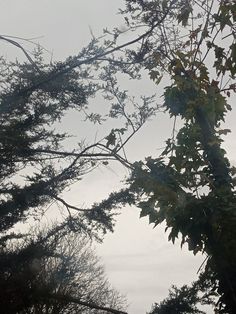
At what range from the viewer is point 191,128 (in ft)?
19.7

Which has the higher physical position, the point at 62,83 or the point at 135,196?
the point at 62,83

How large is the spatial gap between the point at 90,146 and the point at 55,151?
1.11 metres

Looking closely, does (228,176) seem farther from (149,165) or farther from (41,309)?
(41,309)

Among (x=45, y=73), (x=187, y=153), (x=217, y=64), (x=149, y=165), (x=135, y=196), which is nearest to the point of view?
(x=217, y=64)

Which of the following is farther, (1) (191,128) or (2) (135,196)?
(2) (135,196)

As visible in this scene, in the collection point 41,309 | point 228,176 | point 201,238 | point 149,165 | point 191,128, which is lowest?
point 41,309

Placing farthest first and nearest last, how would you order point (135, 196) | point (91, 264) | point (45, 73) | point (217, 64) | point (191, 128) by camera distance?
point (91, 264) → point (135, 196) → point (45, 73) → point (191, 128) → point (217, 64)

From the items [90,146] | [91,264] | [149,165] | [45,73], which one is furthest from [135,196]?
[91,264]

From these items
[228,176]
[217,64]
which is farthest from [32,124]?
[217,64]

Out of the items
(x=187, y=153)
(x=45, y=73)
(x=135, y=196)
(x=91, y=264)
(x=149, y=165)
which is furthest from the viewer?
(x=91, y=264)

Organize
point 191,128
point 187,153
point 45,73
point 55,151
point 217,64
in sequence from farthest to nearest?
point 55,151 < point 45,73 < point 191,128 < point 187,153 < point 217,64

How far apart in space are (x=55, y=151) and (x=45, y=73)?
192 centimetres

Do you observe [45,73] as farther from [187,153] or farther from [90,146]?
[187,153]

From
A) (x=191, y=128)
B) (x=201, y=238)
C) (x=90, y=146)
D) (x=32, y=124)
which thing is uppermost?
(x=32, y=124)
